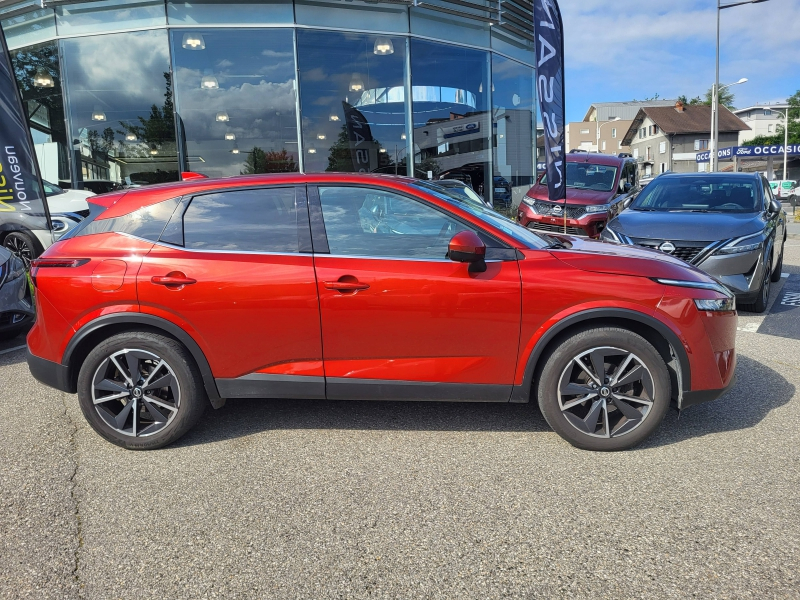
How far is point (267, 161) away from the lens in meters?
14.5

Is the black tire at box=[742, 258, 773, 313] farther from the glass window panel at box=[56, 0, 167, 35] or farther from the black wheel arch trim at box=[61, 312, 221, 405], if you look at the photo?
the glass window panel at box=[56, 0, 167, 35]

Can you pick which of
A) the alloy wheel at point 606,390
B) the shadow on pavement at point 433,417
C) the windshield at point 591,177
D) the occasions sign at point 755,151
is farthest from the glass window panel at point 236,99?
the occasions sign at point 755,151

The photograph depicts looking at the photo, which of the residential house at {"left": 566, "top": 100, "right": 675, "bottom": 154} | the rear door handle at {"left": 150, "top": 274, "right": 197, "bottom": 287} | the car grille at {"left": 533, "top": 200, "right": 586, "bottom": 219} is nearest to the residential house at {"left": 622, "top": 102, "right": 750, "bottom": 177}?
the residential house at {"left": 566, "top": 100, "right": 675, "bottom": 154}

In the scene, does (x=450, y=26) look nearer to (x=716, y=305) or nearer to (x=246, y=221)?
(x=246, y=221)

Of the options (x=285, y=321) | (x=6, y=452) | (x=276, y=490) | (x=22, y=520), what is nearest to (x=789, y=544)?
(x=276, y=490)

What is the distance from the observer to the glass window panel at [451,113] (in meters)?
15.6

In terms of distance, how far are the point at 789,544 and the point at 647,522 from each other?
547 millimetres

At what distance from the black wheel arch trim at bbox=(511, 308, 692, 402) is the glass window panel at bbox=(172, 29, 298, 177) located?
37.8 ft

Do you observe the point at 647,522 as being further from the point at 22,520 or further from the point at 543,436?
the point at 22,520

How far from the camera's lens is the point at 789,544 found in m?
2.61

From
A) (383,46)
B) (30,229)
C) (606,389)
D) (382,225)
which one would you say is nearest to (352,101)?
(383,46)

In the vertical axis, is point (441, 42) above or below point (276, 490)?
above

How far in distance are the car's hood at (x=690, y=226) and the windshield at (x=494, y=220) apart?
11.6ft

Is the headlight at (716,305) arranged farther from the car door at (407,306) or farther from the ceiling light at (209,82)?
the ceiling light at (209,82)
